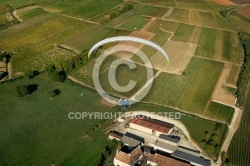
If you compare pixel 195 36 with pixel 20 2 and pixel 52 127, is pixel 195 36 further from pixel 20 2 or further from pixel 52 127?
pixel 20 2

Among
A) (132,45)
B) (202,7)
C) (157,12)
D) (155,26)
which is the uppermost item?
(202,7)

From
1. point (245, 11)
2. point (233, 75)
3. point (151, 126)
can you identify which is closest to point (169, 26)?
point (233, 75)

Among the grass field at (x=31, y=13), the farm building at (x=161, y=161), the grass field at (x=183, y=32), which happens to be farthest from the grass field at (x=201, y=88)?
the grass field at (x=31, y=13)

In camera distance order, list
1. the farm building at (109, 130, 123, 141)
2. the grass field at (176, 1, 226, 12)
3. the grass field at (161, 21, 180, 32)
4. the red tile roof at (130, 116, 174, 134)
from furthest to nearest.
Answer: the grass field at (176, 1, 226, 12) → the grass field at (161, 21, 180, 32) → the red tile roof at (130, 116, 174, 134) → the farm building at (109, 130, 123, 141)

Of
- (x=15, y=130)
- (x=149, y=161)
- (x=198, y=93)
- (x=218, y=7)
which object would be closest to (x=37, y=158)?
(x=15, y=130)

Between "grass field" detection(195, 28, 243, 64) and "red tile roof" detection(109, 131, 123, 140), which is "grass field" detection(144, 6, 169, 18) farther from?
"red tile roof" detection(109, 131, 123, 140)

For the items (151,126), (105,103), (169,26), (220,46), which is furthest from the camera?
(169,26)

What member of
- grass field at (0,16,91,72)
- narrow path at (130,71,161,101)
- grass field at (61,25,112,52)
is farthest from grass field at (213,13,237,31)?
grass field at (0,16,91,72)
